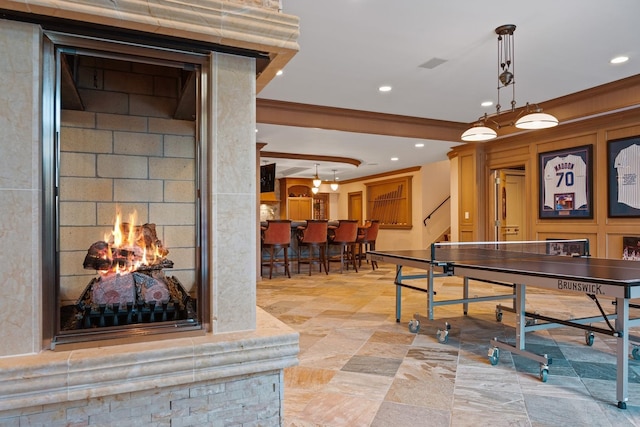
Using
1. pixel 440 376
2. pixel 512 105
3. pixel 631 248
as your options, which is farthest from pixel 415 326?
pixel 631 248

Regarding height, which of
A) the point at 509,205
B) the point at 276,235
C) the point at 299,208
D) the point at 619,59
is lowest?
the point at 276,235

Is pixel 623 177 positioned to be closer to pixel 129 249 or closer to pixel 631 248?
pixel 631 248

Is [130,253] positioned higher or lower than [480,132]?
lower

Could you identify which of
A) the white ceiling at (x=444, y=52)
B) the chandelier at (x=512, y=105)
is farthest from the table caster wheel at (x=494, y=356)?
the white ceiling at (x=444, y=52)

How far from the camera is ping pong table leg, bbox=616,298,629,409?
7.36 feet

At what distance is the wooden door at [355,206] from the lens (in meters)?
13.2

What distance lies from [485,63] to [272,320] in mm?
3484

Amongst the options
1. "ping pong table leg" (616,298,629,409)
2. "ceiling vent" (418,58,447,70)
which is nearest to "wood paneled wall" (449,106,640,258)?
"ceiling vent" (418,58,447,70)

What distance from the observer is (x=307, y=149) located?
7.84m

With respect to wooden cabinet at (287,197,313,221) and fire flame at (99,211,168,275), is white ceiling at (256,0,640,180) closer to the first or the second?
fire flame at (99,211,168,275)

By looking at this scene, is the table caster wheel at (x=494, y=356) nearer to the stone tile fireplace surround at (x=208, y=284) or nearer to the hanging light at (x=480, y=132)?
the stone tile fireplace surround at (x=208, y=284)

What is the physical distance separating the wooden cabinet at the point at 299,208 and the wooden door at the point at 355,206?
1.38m

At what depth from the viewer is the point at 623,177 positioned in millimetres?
5137

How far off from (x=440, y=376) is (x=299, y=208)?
A: 11.3m
